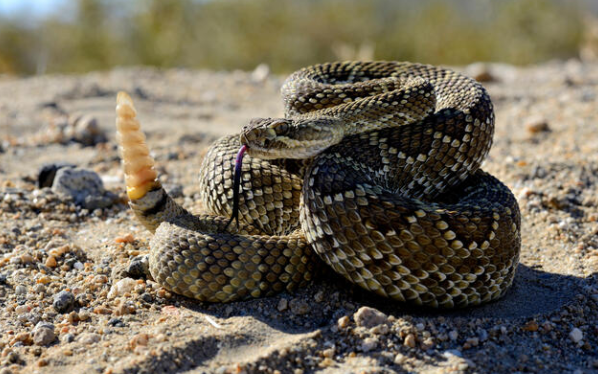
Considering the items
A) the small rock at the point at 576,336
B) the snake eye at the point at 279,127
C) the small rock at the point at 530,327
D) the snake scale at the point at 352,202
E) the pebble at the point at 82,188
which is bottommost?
the small rock at the point at 576,336

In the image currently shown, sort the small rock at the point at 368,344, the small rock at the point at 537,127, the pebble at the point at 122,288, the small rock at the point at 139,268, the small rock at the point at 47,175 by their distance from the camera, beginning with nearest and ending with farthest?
the small rock at the point at 368,344 < the pebble at the point at 122,288 < the small rock at the point at 139,268 < the small rock at the point at 47,175 < the small rock at the point at 537,127

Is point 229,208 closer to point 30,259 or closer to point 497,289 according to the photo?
point 30,259

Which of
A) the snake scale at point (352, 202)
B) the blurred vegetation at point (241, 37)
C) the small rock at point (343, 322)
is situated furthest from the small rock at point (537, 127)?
the blurred vegetation at point (241, 37)

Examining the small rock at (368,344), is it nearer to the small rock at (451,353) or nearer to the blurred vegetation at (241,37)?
the small rock at (451,353)

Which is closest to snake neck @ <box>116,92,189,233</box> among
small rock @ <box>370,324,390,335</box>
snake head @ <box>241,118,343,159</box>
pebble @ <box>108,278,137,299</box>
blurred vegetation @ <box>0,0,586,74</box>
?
pebble @ <box>108,278,137,299</box>

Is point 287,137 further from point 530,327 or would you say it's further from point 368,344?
point 530,327

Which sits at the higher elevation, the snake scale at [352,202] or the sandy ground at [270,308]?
the snake scale at [352,202]

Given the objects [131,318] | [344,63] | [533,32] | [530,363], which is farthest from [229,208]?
[533,32]
